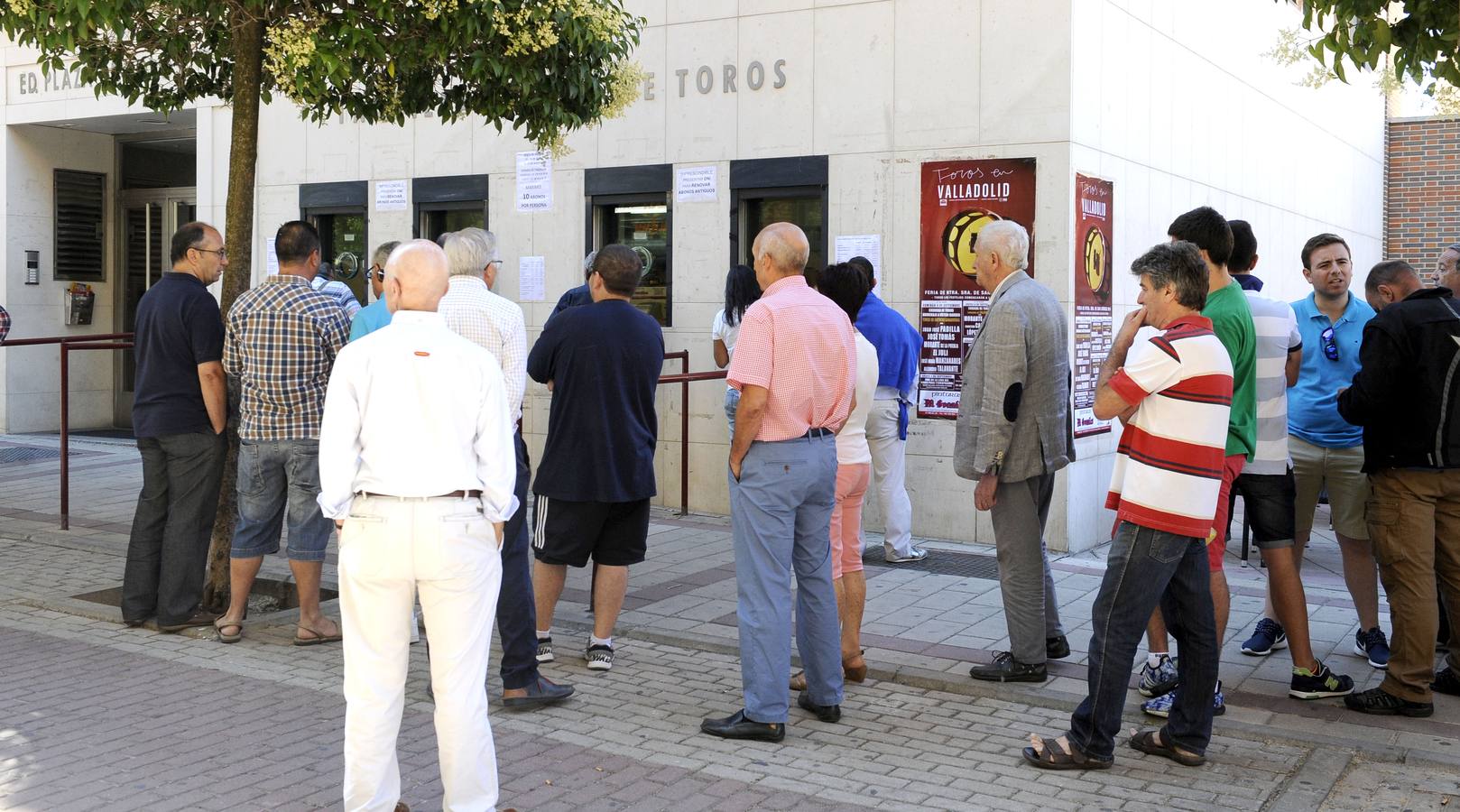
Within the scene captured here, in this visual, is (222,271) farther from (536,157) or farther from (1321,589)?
(1321,589)

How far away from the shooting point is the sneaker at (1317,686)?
5.83 meters

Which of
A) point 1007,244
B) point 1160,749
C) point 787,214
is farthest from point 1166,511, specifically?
point 787,214

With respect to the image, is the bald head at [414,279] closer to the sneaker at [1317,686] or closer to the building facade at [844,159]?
the sneaker at [1317,686]

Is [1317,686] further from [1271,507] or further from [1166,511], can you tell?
[1166,511]

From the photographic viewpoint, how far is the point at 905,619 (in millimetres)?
7281

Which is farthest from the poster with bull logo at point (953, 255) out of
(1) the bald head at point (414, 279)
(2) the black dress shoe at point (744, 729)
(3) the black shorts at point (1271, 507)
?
(1) the bald head at point (414, 279)

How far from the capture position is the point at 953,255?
31.2 ft

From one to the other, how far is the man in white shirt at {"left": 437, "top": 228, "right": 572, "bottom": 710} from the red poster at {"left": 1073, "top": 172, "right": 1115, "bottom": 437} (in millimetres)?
4749

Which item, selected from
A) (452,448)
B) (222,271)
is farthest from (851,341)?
(222,271)

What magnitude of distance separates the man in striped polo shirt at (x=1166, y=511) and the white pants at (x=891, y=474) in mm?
3819

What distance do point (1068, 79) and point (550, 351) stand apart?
15.1ft

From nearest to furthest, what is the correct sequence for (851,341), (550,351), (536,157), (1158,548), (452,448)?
(452,448), (1158,548), (851,341), (550,351), (536,157)

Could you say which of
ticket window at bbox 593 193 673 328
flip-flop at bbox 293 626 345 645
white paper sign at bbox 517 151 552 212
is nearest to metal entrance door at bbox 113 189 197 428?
white paper sign at bbox 517 151 552 212

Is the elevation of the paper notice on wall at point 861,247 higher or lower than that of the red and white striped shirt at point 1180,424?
higher
